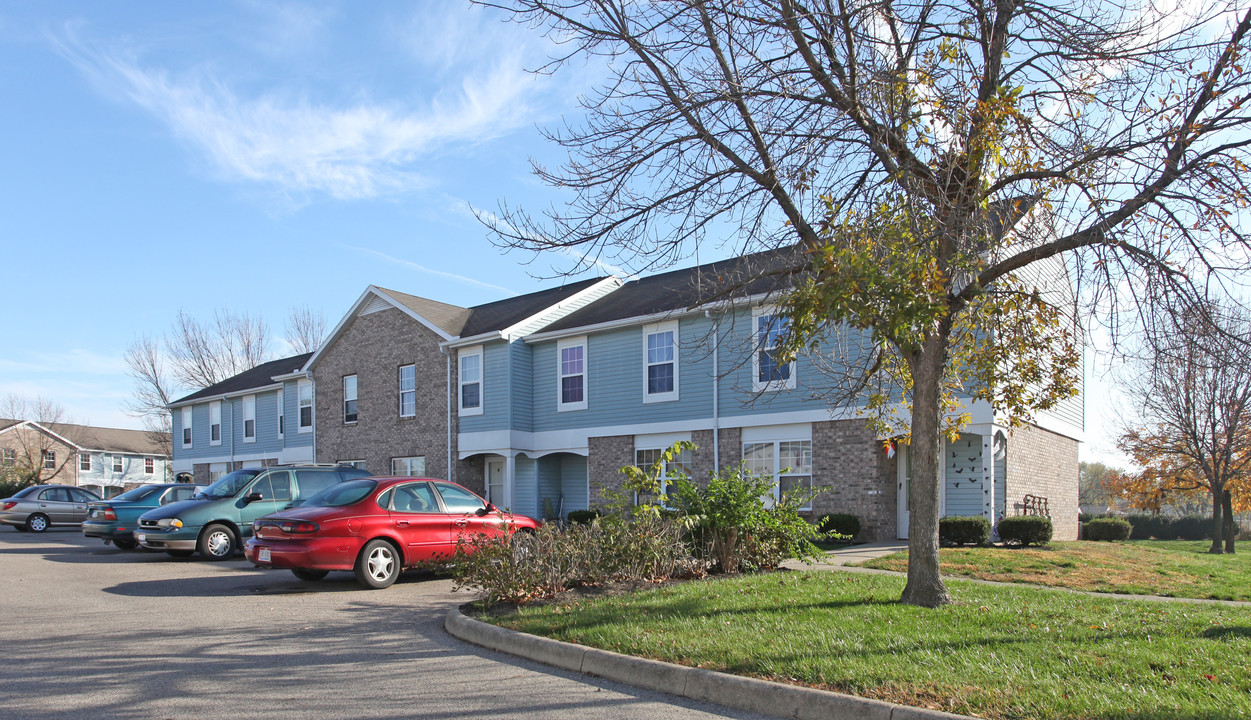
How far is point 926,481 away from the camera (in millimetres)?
8750

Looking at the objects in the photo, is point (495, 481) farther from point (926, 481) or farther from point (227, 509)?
point (926, 481)

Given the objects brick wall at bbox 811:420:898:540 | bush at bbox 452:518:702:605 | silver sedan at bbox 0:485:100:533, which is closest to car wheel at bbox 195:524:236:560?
bush at bbox 452:518:702:605

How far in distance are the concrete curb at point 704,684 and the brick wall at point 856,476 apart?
456 inches

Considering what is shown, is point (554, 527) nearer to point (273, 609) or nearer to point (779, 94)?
point (273, 609)

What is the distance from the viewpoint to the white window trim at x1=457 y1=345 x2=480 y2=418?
985 inches

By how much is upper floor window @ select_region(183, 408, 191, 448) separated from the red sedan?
30842mm

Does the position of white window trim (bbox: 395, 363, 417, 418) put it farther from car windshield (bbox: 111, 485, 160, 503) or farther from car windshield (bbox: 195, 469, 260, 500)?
car windshield (bbox: 195, 469, 260, 500)

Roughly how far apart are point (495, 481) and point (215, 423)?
722 inches

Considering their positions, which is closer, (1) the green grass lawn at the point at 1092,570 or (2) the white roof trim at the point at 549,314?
(1) the green grass lawn at the point at 1092,570

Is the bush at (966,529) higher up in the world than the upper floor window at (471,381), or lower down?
lower down

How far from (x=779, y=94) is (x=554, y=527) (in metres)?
5.40

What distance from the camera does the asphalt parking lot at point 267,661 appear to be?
577 centimetres

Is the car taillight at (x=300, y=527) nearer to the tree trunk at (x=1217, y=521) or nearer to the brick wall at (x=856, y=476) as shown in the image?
the brick wall at (x=856, y=476)

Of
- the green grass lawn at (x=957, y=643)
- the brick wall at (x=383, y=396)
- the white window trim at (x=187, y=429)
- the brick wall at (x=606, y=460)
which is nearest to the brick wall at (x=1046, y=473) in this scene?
the brick wall at (x=606, y=460)
